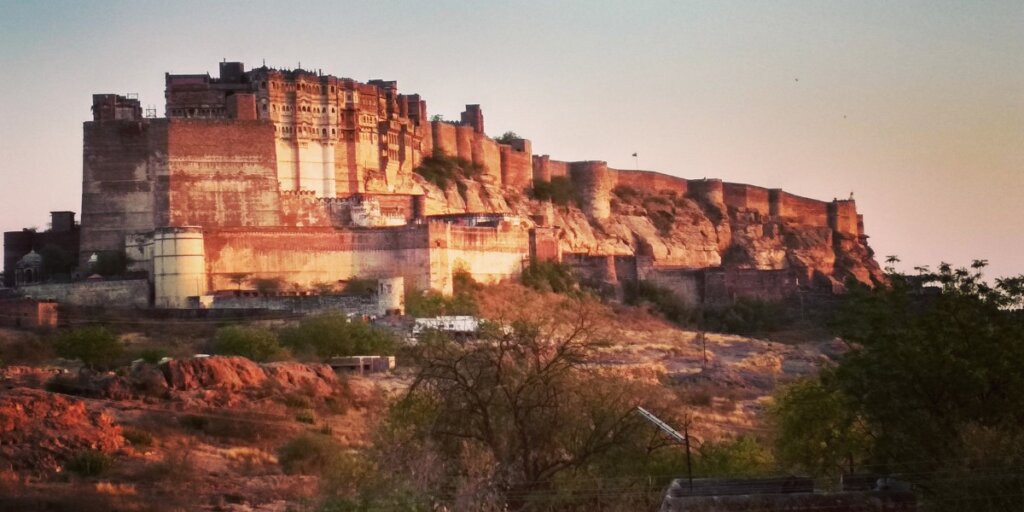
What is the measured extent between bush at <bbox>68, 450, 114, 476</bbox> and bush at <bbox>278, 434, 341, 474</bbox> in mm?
2810

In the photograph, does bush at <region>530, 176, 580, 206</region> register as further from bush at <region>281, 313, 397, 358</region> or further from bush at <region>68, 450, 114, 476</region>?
bush at <region>68, 450, 114, 476</region>

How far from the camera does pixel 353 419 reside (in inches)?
1114

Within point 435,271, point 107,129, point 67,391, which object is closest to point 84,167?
point 107,129

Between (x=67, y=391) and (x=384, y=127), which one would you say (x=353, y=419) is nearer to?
(x=67, y=391)

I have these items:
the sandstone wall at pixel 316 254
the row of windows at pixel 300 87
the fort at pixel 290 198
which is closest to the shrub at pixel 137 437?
the fort at pixel 290 198

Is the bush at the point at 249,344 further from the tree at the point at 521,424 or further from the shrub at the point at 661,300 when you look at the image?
the shrub at the point at 661,300

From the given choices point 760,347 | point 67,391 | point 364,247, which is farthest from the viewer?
point 760,347

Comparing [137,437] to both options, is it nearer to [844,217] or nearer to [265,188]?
[265,188]

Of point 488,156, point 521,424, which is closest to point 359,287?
point 488,156

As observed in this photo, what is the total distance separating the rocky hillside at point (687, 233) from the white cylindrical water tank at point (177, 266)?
15.7 metres

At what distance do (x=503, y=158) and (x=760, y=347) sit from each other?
17475 mm

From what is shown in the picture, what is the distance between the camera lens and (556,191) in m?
64.9

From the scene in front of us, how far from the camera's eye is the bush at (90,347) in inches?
1356

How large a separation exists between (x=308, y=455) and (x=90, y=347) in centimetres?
1247
